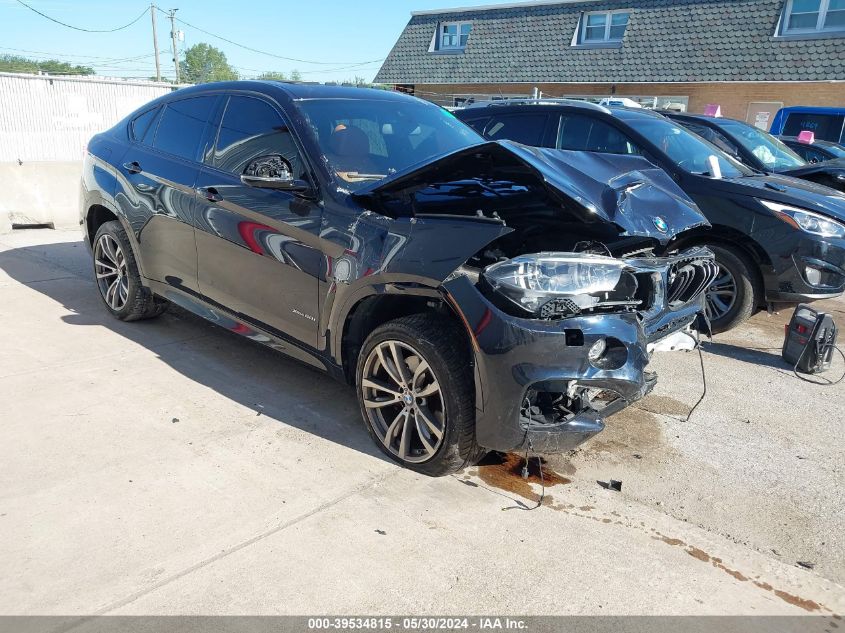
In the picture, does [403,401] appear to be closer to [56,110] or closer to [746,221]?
[746,221]

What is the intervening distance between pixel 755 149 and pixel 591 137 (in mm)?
2568

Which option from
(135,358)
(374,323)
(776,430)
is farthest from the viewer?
(135,358)

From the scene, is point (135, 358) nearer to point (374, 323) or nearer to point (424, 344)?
point (374, 323)

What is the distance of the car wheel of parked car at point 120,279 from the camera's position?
5.15m

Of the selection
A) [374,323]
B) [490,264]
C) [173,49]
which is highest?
[173,49]

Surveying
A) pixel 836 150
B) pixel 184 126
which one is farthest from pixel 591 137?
pixel 836 150

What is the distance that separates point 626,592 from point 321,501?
1378 millimetres

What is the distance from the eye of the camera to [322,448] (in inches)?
142

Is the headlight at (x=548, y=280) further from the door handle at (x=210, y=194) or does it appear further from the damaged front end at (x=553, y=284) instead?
the door handle at (x=210, y=194)

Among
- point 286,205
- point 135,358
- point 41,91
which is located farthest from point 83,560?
point 41,91

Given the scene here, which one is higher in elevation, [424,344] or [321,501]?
[424,344]

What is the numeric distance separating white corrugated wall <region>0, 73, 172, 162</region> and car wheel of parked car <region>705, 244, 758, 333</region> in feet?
48.7

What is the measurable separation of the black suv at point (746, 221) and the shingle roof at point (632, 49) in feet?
50.7

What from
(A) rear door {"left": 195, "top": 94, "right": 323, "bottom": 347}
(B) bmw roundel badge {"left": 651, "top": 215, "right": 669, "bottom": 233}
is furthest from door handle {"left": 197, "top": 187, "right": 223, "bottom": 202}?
(B) bmw roundel badge {"left": 651, "top": 215, "right": 669, "bottom": 233}
